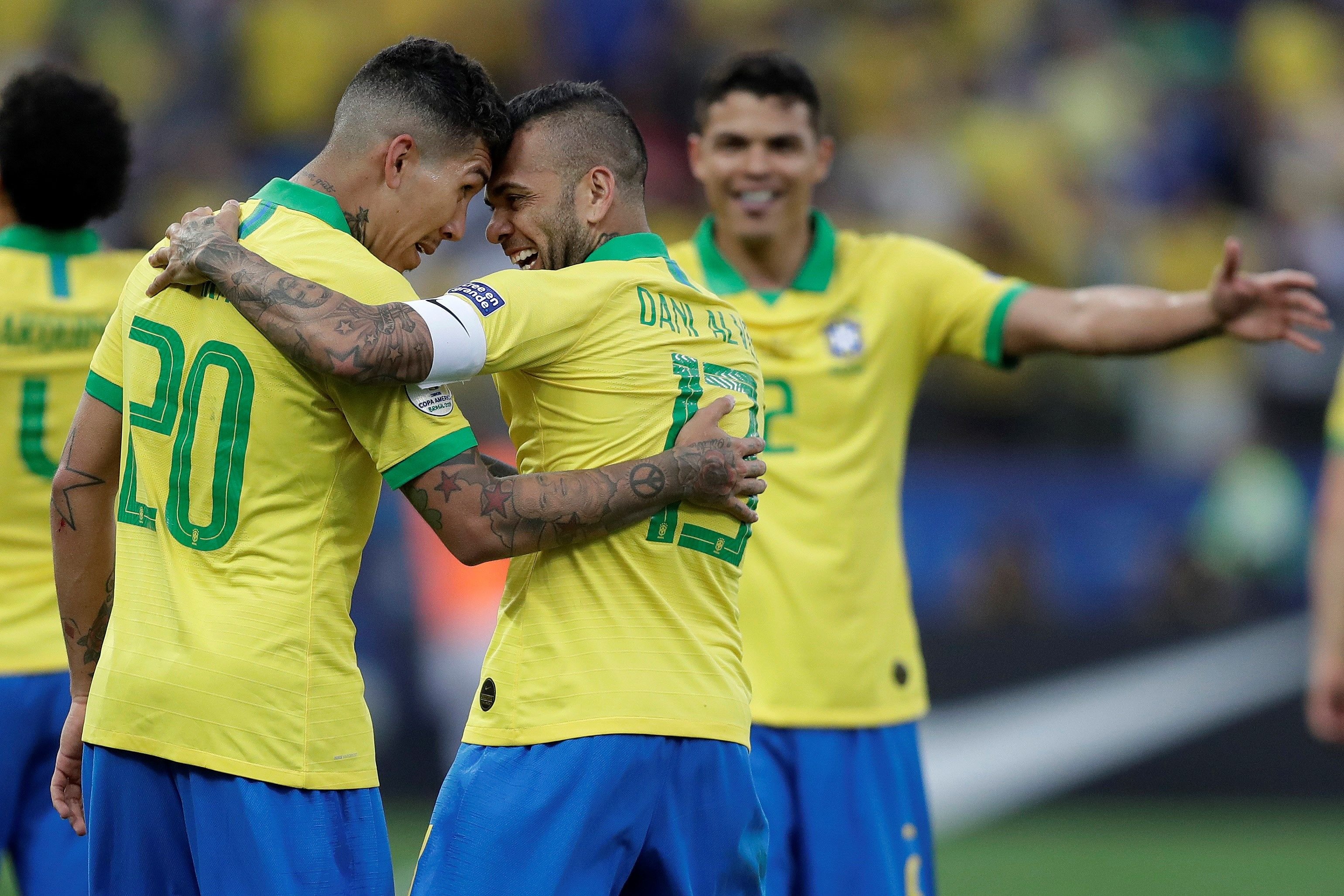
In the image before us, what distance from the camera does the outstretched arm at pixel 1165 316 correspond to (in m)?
4.33

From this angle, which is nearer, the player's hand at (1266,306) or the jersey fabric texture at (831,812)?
the player's hand at (1266,306)

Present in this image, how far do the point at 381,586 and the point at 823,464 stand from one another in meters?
4.77

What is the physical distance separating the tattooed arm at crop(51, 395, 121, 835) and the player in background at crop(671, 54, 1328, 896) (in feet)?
6.05

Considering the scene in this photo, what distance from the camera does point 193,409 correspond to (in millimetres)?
3102

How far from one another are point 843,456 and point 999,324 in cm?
65

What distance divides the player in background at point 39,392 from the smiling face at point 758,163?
1.86 meters

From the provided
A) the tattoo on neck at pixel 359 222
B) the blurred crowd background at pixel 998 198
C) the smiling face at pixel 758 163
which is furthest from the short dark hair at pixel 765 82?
Answer: the blurred crowd background at pixel 998 198

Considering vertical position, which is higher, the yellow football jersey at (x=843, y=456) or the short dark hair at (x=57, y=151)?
the short dark hair at (x=57, y=151)

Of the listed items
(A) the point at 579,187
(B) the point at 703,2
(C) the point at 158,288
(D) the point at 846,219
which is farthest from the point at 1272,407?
(C) the point at 158,288

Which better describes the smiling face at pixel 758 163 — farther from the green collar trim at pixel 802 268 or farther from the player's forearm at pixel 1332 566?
the player's forearm at pixel 1332 566

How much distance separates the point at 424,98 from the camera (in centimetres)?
332

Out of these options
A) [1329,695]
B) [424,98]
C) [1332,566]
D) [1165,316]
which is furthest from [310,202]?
[1329,695]

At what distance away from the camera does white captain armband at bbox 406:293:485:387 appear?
303 cm

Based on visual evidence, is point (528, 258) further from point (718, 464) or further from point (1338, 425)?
point (1338, 425)
